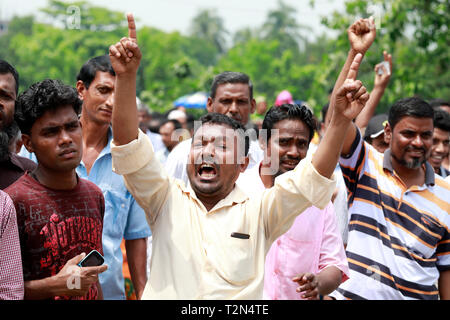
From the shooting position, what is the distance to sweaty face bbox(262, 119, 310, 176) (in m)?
3.72

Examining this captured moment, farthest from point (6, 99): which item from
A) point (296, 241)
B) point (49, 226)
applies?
point (296, 241)

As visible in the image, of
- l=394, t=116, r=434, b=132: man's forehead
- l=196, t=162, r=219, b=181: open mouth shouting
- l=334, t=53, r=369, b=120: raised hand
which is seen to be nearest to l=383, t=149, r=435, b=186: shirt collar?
l=394, t=116, r=434, b=132: man's forehead

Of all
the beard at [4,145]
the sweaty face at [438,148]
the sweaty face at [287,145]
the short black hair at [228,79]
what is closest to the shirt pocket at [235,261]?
the sweaty face at [287,145]

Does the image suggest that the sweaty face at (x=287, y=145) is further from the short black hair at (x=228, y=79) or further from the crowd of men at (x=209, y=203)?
the short black hair at (x=228, y=79)

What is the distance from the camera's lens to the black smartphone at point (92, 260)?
2717 millimetres

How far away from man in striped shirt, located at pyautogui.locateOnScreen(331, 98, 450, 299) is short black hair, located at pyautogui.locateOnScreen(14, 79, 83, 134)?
1818mm

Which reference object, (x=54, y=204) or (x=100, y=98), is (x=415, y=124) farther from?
(x=54, y=204)

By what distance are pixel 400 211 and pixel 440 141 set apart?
195 cm

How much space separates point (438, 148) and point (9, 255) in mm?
4341

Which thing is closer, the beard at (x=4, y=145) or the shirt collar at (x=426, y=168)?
the beard at (x=4, y=145)

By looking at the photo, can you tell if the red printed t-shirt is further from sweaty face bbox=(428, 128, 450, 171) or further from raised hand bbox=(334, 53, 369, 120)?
sweaty face bbox=(428, 128, 450, 171)

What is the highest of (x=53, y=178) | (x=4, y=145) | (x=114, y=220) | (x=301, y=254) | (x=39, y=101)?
(x=39, y=101)

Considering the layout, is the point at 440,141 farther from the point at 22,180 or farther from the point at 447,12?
the point at 447,12

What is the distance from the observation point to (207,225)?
2.87m
